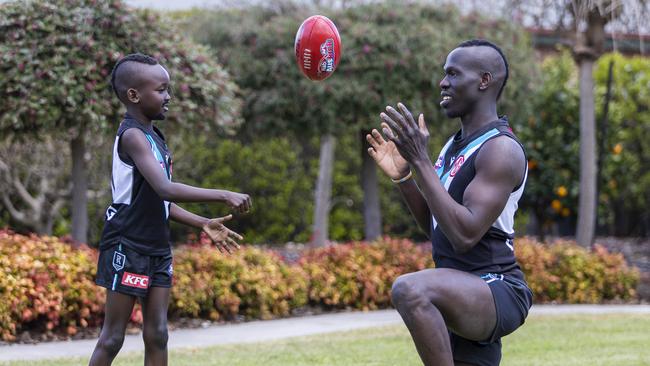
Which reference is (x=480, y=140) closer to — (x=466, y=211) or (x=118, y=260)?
(x=466, y=211)

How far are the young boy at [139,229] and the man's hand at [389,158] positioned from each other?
103 centimetres

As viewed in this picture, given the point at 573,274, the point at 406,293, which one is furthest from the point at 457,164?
the point at 573,274

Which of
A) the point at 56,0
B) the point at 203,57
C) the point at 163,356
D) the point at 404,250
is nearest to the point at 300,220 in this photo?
the point at 404,250

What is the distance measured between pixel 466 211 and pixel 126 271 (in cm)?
195

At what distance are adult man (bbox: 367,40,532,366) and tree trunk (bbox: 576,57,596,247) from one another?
25.4ft

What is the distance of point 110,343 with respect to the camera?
4855 mm

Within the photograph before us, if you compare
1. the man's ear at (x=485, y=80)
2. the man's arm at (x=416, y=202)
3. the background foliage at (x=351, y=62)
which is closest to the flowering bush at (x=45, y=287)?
the background foliage at (x=351, y=62)

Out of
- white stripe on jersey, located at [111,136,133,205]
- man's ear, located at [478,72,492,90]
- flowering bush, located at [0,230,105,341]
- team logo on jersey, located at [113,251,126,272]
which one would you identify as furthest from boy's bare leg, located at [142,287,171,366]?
flowering bush, located at [0,230,105,341]

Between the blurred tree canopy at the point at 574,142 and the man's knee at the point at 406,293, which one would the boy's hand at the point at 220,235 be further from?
the blurred tree canopy at the point at 574,142

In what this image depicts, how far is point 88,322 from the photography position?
812 centimetres

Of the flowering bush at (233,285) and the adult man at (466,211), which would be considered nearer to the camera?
the adult man at (466,211)

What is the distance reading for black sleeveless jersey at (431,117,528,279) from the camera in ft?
13.7

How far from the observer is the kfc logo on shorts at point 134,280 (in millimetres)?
4906

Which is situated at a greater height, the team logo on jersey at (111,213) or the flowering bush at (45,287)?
the team logo on jersey at (111,213)
